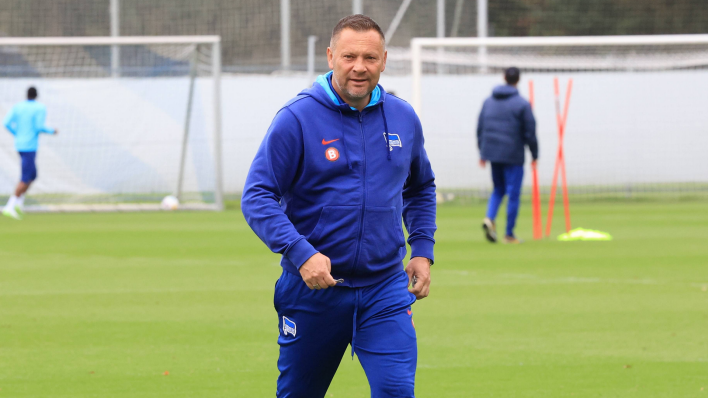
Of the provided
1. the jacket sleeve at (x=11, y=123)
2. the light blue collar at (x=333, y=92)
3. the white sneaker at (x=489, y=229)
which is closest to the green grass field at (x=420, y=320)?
the white sneaker at (x=489, y=229)

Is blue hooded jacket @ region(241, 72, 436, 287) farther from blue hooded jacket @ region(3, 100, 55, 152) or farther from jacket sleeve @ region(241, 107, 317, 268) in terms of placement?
blue hooded jacket @ region(3, 100, 55, 152)

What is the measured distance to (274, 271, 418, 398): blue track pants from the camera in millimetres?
3928

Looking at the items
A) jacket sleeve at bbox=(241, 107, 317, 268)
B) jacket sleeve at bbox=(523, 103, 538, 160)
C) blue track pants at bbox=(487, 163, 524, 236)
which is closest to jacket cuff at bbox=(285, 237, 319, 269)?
jacket sleeve at bbox=(241, 107, 317, 268)

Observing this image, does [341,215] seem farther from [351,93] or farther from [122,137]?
[122,137]

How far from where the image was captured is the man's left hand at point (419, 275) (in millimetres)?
4211

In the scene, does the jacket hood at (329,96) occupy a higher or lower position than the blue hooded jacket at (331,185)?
higher

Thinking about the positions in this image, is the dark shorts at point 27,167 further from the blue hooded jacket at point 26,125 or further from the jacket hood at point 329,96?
the jacket hood at point 329,96

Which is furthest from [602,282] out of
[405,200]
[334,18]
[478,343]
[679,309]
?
[334,18]

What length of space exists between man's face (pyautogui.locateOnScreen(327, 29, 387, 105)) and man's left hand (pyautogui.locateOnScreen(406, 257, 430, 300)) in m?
0.78

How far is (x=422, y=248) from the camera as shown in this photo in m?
4.29

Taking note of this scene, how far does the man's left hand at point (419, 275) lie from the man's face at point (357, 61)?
0.78 m

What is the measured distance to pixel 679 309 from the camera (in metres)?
8.30

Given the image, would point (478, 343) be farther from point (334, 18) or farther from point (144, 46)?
point (334, 18)

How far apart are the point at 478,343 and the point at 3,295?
4761 millimetres
